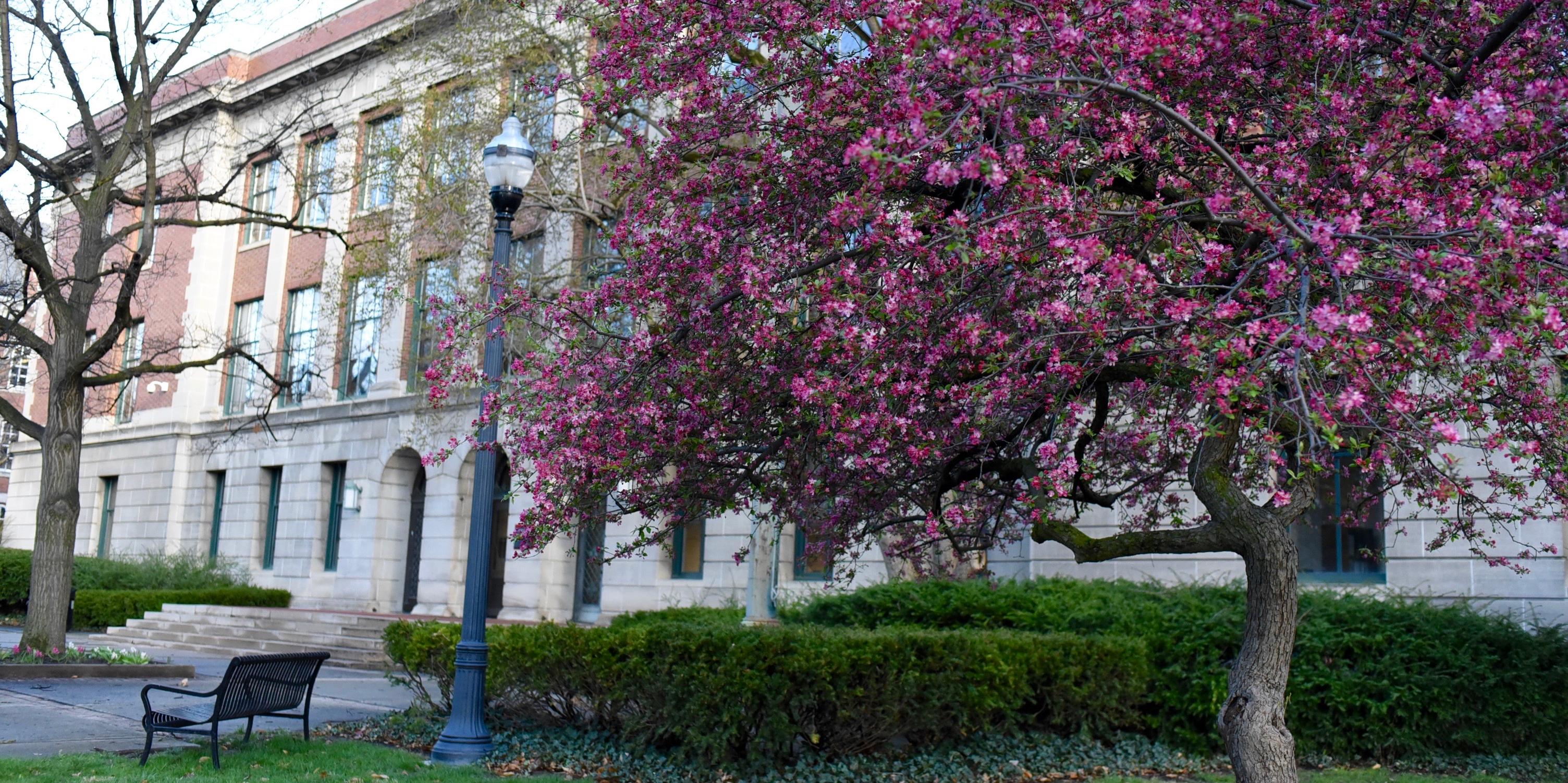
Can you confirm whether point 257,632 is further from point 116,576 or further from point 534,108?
point 534,108

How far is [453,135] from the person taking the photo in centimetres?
1944

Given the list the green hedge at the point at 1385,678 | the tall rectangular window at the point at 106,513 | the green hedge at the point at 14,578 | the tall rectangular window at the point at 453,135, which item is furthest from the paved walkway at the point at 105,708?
the tall rectangular window at the point at 106,513

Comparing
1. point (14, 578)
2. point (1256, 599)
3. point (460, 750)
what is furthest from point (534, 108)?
point (14, 578)

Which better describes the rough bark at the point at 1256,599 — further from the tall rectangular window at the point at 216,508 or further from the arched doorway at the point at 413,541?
the tall rectangular window at the point at 216,508

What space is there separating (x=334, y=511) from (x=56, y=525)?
13.9 meters

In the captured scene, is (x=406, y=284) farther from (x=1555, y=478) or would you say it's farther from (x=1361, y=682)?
(x=1555, y=478)

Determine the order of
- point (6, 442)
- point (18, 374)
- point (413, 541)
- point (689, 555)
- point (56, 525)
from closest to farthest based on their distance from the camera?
point (56, 525) → point (689, 555) → point (413, 541) → point (18, 374) → point (6, 442)

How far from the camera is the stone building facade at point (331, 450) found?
22031mm

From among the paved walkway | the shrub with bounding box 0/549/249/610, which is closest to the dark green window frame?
the paved walkway

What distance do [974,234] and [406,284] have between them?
15.9 meters

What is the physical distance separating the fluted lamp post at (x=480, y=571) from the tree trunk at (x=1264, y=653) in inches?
226

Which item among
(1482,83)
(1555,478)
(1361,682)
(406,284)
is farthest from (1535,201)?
(406,284)

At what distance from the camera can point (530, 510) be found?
8625 mm

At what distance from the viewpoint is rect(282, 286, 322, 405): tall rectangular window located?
103ft
